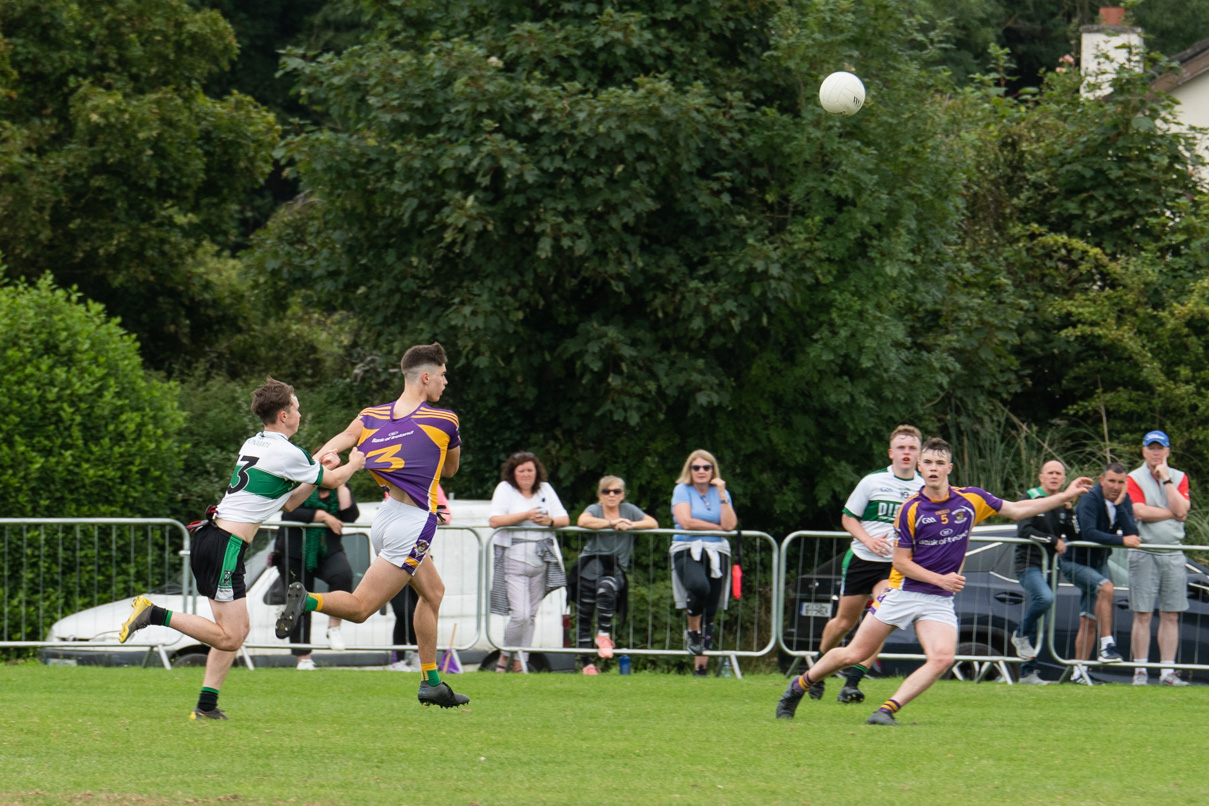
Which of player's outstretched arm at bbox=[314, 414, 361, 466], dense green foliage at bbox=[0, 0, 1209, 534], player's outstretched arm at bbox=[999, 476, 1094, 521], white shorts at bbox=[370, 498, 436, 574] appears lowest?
white shorts at bbox=[370, 498, 436, 574]

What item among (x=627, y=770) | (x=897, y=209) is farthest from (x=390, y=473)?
(x=897, y=209)

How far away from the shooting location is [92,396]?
15711 mm

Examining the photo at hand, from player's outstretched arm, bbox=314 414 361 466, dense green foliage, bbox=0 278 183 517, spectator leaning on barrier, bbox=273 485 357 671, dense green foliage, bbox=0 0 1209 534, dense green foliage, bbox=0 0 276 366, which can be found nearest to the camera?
player's outstretched arm, bbox=314 414 361 466

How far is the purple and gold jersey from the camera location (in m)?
8.55

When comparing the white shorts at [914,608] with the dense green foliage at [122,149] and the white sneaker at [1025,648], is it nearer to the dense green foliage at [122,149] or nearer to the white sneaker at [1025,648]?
the white sneaker at [1025,648]

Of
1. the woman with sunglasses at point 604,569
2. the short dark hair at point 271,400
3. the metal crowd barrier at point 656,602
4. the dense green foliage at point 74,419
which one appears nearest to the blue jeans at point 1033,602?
the metal crowd barrier at point 656,602

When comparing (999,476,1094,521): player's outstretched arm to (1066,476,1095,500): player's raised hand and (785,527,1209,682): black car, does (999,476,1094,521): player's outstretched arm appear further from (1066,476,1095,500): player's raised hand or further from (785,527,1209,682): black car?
(785,527,1209,682): black car

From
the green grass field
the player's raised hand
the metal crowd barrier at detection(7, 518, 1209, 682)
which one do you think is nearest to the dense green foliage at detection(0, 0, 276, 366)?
the metal crowd barrier at detection(7, 518, 1209, 682)

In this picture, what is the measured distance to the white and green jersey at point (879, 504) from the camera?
34.4ft

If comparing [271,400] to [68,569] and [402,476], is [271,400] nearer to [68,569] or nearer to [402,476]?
[402,476]

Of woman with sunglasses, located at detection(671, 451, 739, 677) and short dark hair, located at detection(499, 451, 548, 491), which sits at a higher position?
short dark hair, located at detection(499, 451, 548, 491)

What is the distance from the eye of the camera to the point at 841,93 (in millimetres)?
15406

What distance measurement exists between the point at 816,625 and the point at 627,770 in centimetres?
647

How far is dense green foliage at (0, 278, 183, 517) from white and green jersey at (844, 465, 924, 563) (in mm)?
8553
